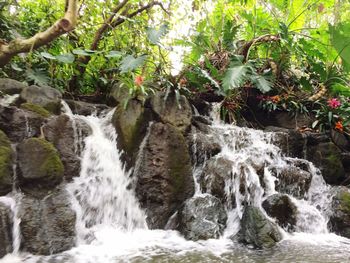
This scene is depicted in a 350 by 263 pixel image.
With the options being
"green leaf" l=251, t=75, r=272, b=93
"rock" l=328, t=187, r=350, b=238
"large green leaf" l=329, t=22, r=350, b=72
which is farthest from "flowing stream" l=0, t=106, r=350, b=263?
"large green leaf" l=329, t=22, r=350, b=72

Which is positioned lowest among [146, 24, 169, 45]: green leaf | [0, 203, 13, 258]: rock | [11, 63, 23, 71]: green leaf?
[0, 203, 13, 258]: rock

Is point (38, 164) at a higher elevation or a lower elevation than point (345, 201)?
higher

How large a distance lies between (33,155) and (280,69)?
5181 mm

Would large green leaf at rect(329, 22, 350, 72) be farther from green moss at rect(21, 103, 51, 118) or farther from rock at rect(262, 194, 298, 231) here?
green moss at rect(21, 103, 51, 118)

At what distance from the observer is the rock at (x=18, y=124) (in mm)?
4160

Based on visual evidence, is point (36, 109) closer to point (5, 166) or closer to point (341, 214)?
point (5, 166)

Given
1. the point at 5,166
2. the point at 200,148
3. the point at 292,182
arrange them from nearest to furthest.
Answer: the point at 5,166
the point at 292,182
the point at 200,148

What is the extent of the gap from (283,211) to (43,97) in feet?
12.7

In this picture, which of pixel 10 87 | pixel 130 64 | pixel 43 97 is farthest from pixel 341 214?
pixel 10 87

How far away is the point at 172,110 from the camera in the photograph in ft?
Answer: 17.1

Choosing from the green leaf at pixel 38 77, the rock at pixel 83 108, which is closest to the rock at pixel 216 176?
the rock at pixel 83 108

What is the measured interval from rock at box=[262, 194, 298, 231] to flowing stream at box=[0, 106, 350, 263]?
5.3 inches

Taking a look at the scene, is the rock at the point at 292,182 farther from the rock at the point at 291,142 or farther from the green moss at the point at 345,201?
the rock at the point at 291,142

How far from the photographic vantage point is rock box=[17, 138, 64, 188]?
12.2 feet
